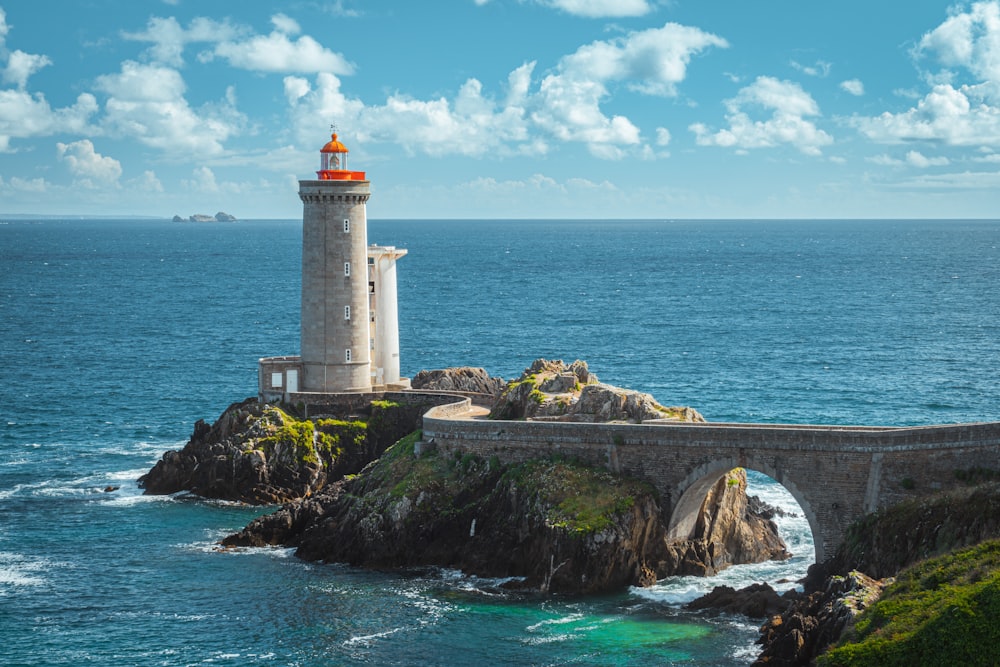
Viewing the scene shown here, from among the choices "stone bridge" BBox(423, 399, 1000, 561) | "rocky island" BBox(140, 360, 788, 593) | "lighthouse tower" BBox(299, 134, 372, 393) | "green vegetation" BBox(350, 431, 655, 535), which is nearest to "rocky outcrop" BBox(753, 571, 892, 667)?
"stone bridge" BBox(423, 399, 1000, 561)

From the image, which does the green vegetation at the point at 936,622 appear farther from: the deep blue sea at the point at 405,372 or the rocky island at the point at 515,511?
the rocky island at the point at 515,511

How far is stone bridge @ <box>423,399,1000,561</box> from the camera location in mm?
50875

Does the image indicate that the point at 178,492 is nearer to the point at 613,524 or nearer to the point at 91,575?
the point at 91,575

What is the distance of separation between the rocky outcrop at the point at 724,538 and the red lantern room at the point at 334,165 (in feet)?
93.2

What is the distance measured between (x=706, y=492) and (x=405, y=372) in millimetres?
49388

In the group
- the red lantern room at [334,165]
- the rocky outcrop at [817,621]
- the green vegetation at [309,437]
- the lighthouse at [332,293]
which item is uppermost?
the red lantern room at [334,165]

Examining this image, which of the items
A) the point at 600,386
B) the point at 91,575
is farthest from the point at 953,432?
the point at 91,575

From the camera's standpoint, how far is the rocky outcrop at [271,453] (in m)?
69.2

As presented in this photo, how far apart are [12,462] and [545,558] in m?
37.7

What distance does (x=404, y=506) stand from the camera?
5853cm

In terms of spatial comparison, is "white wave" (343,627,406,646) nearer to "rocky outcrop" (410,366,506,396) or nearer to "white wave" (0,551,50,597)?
"white wave" (0,551,50,597)

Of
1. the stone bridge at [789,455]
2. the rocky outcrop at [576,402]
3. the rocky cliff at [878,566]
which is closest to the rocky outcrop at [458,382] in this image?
the rocky outcrop at [576,402]

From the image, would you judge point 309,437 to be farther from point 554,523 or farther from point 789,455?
point 789,455

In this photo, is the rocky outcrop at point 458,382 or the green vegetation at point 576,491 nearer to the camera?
the green vegetation at point 576,491
